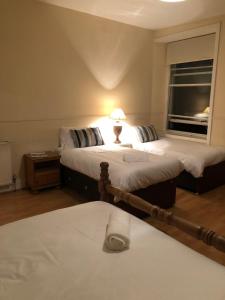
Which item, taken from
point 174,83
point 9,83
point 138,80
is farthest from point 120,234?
point 174,83

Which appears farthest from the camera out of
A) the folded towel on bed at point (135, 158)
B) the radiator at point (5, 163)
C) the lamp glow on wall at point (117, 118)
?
the lamp glow on wall at point (117, 118)

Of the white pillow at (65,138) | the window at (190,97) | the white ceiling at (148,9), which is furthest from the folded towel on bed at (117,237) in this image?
the window at (190,97)

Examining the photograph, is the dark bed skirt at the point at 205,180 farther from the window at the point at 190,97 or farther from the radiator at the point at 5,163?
the radiator at the point at 5,163

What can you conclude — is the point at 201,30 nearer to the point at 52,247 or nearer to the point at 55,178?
the point at 55,178

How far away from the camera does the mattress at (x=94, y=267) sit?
3.37 feet

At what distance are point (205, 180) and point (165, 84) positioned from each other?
243 cm

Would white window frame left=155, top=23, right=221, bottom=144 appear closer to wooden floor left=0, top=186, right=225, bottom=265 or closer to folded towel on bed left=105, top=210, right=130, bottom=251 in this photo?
wooden floor left=0, top=186, right=225, bottom=265

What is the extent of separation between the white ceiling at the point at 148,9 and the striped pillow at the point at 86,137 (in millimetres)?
1821

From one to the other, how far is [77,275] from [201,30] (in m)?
4.38

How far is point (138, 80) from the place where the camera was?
4.94 meters

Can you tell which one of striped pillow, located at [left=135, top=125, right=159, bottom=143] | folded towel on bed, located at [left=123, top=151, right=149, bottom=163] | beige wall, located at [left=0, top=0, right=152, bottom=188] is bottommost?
folded towel on bed, located at [left=123, top=151, right=149, bottom=163]

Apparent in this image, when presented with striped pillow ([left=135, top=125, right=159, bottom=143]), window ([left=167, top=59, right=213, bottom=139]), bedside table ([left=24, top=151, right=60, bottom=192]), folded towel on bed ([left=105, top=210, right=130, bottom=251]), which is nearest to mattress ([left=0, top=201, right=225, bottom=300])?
folded towel on bed ([left=105, top=210, right=130, bottom=251])

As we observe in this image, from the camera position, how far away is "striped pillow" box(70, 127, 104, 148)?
12.8ft

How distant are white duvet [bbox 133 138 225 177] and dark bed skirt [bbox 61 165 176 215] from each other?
584 mm
